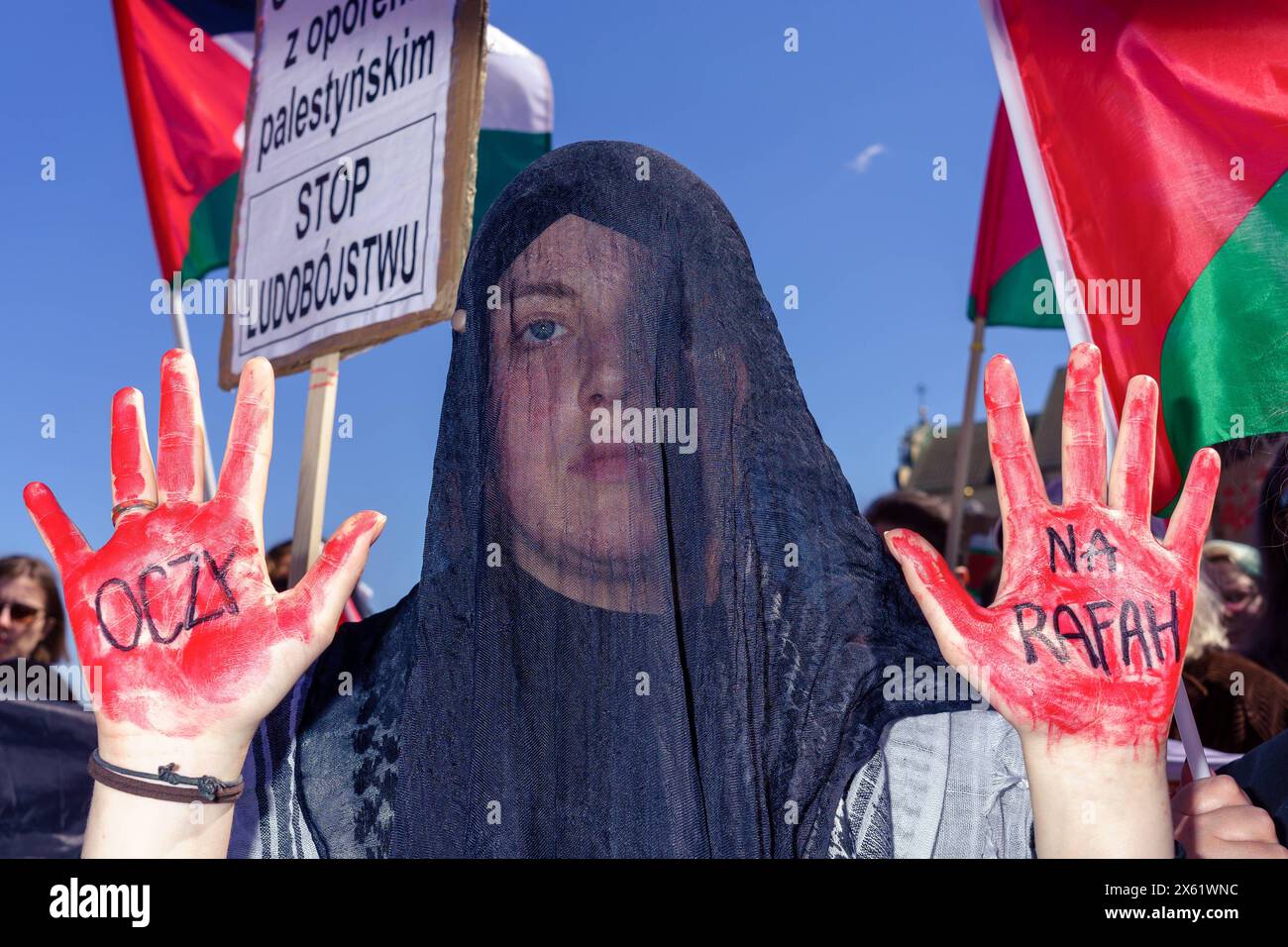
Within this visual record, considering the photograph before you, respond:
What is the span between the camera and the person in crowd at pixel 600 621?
162cm

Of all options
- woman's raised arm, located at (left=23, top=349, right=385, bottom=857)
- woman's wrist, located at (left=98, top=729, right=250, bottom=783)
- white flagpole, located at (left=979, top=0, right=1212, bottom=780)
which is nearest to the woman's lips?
woman's raised arm, located at (left=23, top=349, right=385, bottom=857)

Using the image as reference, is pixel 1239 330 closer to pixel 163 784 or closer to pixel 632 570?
pixel 632 570

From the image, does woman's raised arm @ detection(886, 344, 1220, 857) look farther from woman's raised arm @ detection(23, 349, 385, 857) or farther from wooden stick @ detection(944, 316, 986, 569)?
wooden stick @ detection(944, 316, 986, 569)

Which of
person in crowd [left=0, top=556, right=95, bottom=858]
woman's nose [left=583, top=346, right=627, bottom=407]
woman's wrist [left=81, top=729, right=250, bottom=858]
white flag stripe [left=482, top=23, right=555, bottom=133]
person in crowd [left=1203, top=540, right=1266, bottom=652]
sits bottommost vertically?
person in crowd [left=0, top=556, right=95, bottom=858]

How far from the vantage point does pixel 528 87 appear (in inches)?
247

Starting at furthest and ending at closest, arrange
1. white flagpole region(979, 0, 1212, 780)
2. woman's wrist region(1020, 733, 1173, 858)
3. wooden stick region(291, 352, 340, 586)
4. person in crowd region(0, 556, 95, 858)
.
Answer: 1. wooden stick region(291, 352, 340, 586)
2. person in crowd region(0, 556, 95, 858)
3. white flagpole region(979, 0, 1212, 780)
4. woman's wrist region(1020, 733, 1173, 858)

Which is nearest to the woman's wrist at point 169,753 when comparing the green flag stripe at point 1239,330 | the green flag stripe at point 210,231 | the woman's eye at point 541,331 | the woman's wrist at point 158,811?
the woman's wrist at point 158,811

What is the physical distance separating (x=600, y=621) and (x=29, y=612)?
357 centimetres

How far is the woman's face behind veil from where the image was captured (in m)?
1.86

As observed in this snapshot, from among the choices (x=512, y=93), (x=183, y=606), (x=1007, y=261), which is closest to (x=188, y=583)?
(x=183, y=606)

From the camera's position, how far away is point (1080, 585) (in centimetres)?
160

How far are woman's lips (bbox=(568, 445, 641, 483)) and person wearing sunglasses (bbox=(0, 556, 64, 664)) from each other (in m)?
3.40

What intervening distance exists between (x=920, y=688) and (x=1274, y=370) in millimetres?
1311

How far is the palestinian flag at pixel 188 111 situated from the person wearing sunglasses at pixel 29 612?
1358mm
